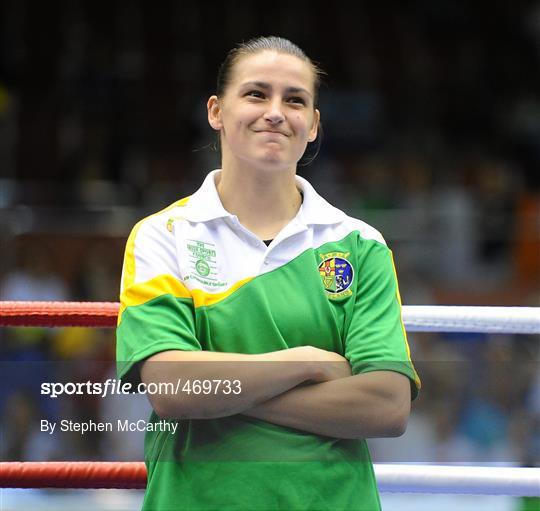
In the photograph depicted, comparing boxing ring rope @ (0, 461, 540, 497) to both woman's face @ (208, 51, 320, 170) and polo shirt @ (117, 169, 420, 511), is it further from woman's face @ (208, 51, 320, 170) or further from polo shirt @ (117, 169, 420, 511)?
woman's face @ (208, 51, 320, 170)

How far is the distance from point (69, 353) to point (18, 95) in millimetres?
4520

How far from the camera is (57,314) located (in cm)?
216

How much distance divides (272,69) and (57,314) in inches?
28.2

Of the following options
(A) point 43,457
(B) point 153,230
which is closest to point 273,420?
(B) point 153,230

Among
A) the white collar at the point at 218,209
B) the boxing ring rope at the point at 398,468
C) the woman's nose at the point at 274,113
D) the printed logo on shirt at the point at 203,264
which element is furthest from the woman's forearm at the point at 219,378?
the boxing ring rope at the point at 398,468

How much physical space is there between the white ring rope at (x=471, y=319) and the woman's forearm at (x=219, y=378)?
58 centimetres

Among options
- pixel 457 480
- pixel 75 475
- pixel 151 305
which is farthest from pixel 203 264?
pixel 457 480

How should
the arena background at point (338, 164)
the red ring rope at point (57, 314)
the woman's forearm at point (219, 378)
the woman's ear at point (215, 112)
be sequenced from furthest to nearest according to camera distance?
the arena background at point (338, 164) < the red ring rope at point (57, 314) < the woman's ear at point (215, 112) < the woman's forearm at point (219, 378)

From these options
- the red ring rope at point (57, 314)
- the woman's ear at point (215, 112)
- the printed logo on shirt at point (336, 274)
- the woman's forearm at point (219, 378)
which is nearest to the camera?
the woman's forearm at point (219, 378)

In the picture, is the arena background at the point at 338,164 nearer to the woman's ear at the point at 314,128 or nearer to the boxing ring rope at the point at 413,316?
the boxing ring rope at the point at 413,316

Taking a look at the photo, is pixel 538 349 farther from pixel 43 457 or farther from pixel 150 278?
pixel 150 278

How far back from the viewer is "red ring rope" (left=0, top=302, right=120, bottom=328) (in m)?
2.15

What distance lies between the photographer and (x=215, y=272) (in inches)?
69.0

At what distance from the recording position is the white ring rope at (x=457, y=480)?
224cm
